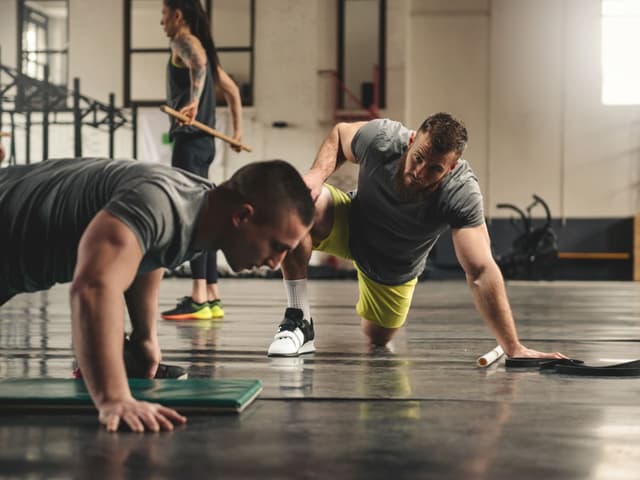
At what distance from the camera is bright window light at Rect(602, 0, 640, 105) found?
1023 cm

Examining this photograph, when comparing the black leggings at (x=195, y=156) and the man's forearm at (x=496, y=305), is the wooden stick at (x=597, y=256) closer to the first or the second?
the black leggings at (x=195, y=156)

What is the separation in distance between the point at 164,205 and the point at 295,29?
8739 mm

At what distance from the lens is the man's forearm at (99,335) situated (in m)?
1.39

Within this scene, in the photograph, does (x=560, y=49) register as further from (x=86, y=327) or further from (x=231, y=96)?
(x=86, y=327)

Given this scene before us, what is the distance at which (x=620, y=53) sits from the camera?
10.3m

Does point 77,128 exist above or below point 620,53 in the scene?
below

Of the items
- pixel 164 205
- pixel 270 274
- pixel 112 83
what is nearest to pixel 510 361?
pixel 164 205

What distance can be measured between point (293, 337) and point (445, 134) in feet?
2.51

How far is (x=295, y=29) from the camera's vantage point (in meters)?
9.94

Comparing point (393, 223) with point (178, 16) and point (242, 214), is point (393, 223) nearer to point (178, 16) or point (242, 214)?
point (242, 214)

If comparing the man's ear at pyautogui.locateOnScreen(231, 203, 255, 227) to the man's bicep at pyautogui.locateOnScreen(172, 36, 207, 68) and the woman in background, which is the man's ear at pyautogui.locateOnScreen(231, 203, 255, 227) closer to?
the woman in background

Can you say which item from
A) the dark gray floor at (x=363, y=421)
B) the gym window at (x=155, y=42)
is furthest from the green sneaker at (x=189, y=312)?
the gym window at (x=155, y=42)

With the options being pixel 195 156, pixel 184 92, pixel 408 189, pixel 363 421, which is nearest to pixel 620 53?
pixel 184 92

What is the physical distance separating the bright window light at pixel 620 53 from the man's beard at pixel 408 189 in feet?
27.4
